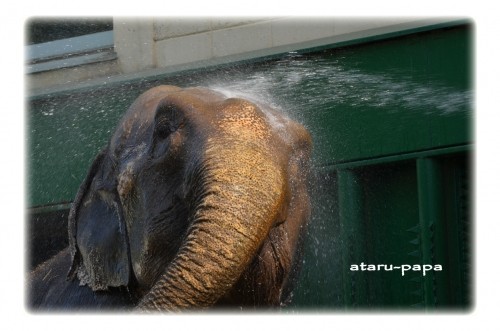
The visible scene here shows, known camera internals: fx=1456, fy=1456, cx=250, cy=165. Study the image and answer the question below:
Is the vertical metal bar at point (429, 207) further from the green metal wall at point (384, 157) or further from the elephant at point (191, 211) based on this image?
the elephant at point (191, 211)

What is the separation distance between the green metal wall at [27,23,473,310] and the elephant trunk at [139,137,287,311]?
207 cm

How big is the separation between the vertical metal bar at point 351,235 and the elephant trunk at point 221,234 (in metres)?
2.44

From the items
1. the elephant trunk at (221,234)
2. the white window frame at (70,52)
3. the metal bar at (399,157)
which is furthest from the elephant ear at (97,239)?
the white window frame at (70,52)

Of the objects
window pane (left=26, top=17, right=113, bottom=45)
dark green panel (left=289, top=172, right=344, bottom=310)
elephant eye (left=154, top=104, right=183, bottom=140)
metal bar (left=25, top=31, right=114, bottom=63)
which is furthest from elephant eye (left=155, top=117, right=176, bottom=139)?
window pane (left=26, top=17, right=113, bottom=45)

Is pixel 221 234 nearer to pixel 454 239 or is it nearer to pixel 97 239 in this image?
pixel 97 239

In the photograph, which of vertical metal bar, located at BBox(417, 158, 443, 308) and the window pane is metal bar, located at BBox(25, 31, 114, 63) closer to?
the window pane

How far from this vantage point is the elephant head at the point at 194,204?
3592 mm

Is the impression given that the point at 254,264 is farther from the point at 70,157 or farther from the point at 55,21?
the point at 55,21

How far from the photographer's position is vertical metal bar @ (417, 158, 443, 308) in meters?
5.91

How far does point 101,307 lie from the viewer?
429cm

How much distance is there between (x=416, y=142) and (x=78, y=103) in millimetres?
1854

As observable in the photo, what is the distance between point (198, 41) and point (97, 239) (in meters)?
2.59
